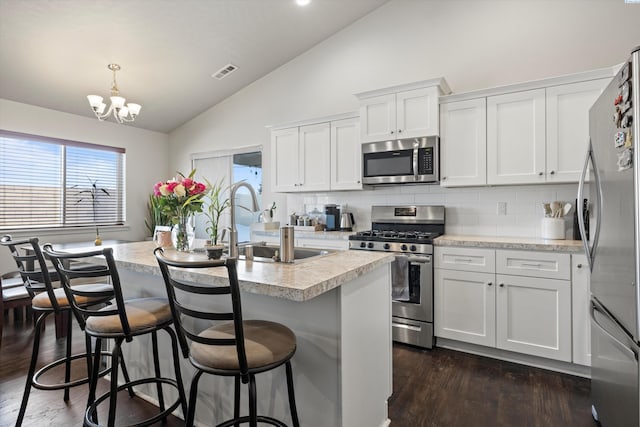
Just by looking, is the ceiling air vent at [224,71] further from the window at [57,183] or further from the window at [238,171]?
the window at [57,183]

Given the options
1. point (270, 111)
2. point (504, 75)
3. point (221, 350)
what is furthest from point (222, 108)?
point (221, 350)

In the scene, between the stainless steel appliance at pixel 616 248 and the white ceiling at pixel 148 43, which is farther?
the white ceiling at pixel 148 43

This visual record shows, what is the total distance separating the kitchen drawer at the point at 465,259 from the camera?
108 inches

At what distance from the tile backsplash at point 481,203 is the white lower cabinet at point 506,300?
0.65m

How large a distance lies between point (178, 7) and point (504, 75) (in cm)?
320

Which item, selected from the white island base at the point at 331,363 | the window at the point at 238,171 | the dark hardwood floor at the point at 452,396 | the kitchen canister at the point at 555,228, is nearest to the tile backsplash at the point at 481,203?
the kitchen canister at the point at 555,228

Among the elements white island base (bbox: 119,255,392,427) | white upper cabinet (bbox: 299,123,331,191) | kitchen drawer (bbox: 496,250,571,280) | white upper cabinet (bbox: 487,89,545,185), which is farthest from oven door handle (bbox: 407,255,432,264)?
white upper cabinet (bbox: 299,123,331,191)

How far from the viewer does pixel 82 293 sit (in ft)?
5.41

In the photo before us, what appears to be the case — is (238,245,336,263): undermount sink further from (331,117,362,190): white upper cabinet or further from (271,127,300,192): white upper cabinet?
(271,127,300,192): white upper cabinet

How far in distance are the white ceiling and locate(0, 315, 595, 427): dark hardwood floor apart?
113 inches

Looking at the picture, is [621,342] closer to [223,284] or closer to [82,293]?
[223,284]

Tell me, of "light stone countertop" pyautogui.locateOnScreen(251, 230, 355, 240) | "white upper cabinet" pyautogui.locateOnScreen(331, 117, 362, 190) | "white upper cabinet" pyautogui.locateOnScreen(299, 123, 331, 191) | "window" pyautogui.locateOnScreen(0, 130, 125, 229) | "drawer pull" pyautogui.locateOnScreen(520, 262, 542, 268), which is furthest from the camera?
"window" pyautogui.locateOnScreen(0, 130, 125, 229)

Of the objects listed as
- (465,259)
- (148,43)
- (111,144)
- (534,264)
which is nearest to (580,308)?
(534,264)

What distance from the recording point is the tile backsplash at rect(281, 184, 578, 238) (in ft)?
10.1
